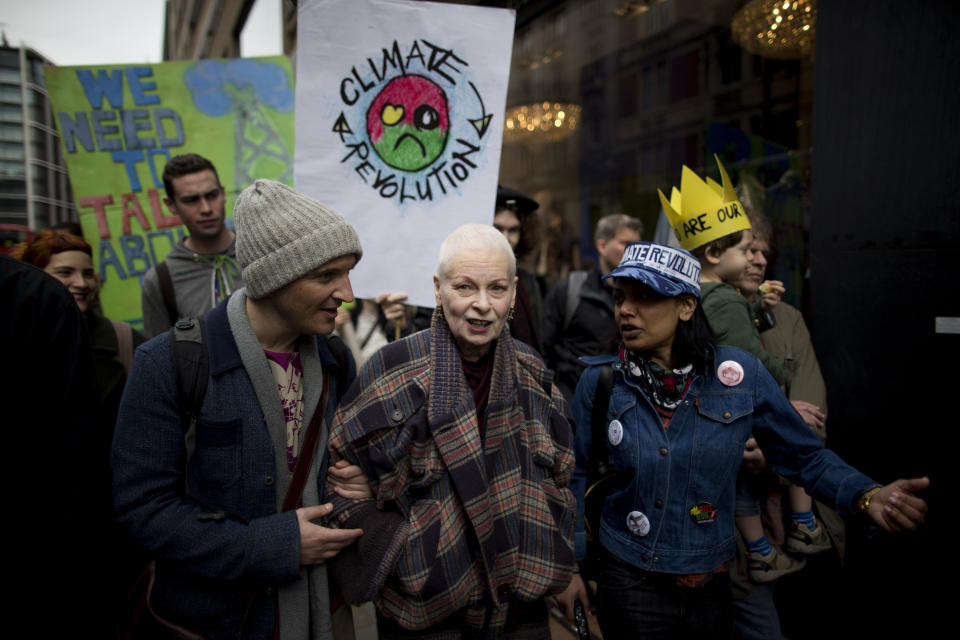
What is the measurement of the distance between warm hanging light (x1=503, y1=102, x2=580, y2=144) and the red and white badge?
18.5 feet

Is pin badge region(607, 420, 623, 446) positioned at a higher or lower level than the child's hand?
lower

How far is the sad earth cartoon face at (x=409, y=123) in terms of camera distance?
2512mm

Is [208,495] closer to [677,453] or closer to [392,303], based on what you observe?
[392,303]

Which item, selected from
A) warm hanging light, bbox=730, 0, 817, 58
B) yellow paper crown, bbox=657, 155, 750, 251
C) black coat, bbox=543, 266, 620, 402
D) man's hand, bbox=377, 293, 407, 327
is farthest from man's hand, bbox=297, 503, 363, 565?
warm hanging light, bbox=730, 0, 817, 58

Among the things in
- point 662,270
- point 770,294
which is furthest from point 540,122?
point 662,270

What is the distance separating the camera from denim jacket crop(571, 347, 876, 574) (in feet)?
6.38

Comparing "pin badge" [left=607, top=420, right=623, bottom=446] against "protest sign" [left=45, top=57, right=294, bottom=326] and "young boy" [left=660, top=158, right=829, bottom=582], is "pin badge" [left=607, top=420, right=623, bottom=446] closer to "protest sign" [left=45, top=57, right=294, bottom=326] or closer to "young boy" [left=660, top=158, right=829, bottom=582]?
"young boy" [left=660, top=158, right=829, bottom=582]

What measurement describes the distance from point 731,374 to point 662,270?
45 centimetres

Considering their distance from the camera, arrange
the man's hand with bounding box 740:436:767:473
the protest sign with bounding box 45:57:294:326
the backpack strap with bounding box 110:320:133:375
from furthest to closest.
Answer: the protest sign with bounding box 45:57:294:326
the backpack strap with bounding box 110:320:133:375
the man's hand with bounding box 740:436:767:473

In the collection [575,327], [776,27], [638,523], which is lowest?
[638,523]

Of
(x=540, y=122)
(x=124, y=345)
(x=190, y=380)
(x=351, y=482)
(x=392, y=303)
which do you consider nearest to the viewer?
(x=190, y=380)

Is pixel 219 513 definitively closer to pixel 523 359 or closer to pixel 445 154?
pixel 523 359

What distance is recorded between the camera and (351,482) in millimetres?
1675

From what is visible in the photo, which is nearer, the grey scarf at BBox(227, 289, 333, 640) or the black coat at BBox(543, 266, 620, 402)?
the grey scarf at BBox(227, 289, 333, 640)
